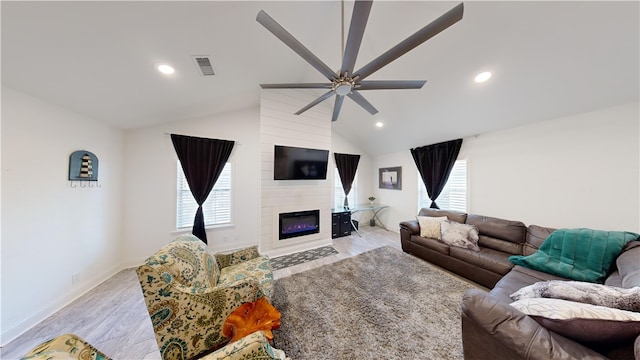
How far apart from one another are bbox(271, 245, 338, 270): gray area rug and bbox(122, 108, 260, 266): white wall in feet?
3.15

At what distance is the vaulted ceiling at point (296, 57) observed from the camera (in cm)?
136

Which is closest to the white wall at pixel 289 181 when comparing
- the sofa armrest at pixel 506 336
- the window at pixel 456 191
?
the window at pixel 456 191

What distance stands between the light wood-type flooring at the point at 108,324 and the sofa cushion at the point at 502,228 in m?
3.22

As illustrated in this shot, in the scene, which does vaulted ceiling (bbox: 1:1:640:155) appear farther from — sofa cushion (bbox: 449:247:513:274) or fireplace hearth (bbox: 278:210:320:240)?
fireplace hearth (bbox: 278:210:320:240)

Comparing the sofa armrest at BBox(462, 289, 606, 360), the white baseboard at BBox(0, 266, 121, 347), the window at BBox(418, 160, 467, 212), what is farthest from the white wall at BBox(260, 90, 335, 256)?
the sofa armrest at BBox(462, 289, 606, 360)

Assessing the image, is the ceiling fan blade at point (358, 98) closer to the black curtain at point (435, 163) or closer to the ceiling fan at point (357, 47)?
the ceiling fan at point (357, 47)

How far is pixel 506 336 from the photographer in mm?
1028

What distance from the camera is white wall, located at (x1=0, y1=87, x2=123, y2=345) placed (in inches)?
62.4

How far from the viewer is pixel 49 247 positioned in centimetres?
189

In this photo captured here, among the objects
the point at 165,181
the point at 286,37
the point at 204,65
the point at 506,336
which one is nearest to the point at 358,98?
the point at 286,37

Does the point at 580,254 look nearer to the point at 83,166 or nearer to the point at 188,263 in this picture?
the point at 188,263

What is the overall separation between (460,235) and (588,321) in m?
2.03

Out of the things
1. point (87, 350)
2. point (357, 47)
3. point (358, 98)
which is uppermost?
point (357, 47)

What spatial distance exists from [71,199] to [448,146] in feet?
19.3
